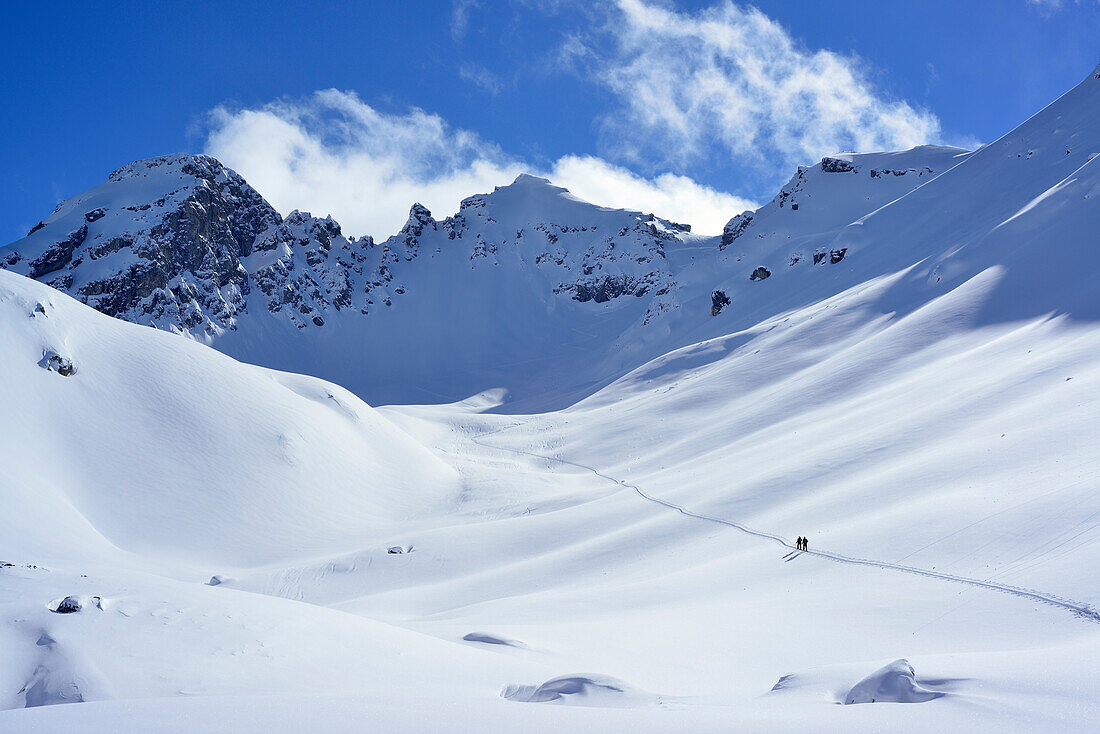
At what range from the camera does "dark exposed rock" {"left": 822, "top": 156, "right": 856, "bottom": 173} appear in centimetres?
11862

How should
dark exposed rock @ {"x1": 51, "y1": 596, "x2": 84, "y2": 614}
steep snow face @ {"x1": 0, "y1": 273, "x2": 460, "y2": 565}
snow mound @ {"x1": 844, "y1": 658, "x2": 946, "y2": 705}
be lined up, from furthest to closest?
steep snow face @ {"x1": 0, "y1": 273, "x2": 460, "y2": 565}, dark exposed rock @ {"x1": 51, "y1": 596, "x2": 84, "y2": 614}, snow mound @ {"x1": 844, "y1": 658, "x2": 946, "y2": 705}

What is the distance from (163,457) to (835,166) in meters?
122

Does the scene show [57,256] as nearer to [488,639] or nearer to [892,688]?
[488,639]

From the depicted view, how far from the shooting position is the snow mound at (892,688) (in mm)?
7035

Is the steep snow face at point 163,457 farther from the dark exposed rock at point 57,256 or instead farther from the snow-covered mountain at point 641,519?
the dark exposed rock at point 57,256

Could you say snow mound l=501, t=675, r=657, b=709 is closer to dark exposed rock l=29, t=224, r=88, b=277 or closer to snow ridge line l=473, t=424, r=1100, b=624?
snow ridge line l=473, t=424, r=1100, b=624

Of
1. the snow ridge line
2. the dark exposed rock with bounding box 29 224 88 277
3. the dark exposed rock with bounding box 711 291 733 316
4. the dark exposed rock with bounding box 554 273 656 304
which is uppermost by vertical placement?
the dark exposed rock with bounding box 554 273 656 304

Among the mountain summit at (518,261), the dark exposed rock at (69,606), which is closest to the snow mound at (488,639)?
the dark exposed rock at (69,606)

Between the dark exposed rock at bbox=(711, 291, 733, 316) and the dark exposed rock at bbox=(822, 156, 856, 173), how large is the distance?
46181 millimetres

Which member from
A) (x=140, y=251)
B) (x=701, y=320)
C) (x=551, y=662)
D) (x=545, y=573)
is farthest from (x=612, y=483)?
(x=140, y=251)

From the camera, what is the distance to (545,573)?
2280cm

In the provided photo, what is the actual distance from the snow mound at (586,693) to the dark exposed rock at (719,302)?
8583cm

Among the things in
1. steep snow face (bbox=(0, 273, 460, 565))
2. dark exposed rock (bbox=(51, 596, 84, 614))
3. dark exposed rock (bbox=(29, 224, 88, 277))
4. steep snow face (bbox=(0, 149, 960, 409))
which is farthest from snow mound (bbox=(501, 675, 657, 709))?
dark exposed rock (bbox=(29, 224, 88, 277))

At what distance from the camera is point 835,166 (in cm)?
12000
